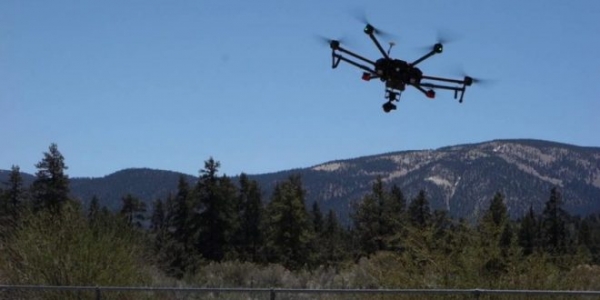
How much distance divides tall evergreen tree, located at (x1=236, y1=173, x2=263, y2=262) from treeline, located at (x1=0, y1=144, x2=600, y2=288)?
0.11 meters

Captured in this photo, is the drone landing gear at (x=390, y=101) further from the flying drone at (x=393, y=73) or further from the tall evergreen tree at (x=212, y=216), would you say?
the tall evergreen tree at (x=212, y=216)

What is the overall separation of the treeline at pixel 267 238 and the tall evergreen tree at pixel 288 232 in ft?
0.30

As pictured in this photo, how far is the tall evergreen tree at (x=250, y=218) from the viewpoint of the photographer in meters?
72.7

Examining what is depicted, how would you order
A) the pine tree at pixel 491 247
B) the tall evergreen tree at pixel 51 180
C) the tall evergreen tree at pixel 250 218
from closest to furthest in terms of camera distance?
the pine tree at pixel 491 247 → the tall evergreen tree at pixel 51 180 → the tall evergreen tree at pixel 250 218

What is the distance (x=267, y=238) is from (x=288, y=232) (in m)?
3.08

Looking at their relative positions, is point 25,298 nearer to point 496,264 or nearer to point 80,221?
point 80,221

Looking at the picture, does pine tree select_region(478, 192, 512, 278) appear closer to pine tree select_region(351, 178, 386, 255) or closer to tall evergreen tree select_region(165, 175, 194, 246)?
pine tree select_region(351, 178, 386, 255)

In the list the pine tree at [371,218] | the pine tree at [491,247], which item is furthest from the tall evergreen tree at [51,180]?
the pine tree at [491,247]

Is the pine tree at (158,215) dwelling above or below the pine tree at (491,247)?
above

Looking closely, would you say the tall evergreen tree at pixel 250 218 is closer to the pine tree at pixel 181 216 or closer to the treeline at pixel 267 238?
the treeline at pixel 267 238

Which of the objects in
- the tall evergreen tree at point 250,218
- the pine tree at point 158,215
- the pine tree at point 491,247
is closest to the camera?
the pine tree at point 491,247

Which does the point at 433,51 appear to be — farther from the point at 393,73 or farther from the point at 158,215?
the point at 158,215

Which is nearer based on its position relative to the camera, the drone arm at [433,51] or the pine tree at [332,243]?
the drone arm at [433,51]

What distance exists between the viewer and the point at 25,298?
732 inches
